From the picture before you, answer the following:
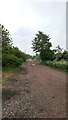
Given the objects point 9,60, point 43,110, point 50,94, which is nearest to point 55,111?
point 43,110

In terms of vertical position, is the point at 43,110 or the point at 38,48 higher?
the point at 38,48

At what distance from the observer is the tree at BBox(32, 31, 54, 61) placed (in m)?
53.0

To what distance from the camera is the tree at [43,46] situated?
53.0 metres

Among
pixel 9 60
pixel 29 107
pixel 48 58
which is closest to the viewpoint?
pixel 29 107

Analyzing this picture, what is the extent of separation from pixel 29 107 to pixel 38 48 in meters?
47.4

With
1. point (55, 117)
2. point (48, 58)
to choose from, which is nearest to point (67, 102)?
point (55, 117)

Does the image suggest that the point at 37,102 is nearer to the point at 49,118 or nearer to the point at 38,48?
the point at 49,118

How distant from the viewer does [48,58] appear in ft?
174

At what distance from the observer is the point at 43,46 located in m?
55.0

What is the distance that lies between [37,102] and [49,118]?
2436 mm

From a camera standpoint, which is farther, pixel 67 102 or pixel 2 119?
pixel 67 102

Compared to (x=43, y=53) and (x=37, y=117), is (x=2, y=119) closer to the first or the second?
(x=37, y=117)

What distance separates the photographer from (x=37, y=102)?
983cm

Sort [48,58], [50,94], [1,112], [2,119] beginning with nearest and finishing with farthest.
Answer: [2,119]
[1,112]
[50,94]
[48,58]
